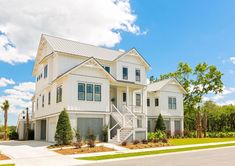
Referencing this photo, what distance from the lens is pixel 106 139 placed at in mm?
26172

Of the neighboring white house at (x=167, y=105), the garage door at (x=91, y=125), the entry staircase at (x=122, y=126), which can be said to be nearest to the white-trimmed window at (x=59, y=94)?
the garage door at (x=91, y=125)

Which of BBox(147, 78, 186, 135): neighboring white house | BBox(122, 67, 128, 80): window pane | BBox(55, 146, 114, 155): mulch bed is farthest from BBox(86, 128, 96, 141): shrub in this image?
BBox(147, 78, 186, 135): neighboring white house

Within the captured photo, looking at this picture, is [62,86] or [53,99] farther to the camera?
[53,99]

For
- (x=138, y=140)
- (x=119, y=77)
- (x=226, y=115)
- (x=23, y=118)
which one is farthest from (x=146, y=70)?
(x=226, y=115)

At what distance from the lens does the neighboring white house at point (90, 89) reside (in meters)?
25.5

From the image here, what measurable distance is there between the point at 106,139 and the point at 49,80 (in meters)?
9.20

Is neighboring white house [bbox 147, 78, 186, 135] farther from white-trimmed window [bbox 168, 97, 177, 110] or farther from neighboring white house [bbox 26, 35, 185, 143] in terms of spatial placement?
neighboring white house [bbox 26, 35, 185, 143]

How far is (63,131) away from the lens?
23016mm

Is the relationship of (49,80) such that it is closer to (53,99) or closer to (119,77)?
(53,99)

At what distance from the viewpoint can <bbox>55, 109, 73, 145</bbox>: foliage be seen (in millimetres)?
22984

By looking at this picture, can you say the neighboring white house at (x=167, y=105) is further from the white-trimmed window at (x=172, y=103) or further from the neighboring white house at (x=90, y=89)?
the neighboring white house at (x=90, y=89)

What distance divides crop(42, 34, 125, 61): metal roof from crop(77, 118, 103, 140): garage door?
747 centimetres

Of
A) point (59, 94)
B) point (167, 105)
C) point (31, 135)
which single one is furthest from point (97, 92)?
point (167, 105)

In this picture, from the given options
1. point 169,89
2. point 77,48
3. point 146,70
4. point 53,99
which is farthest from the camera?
point 169,89
